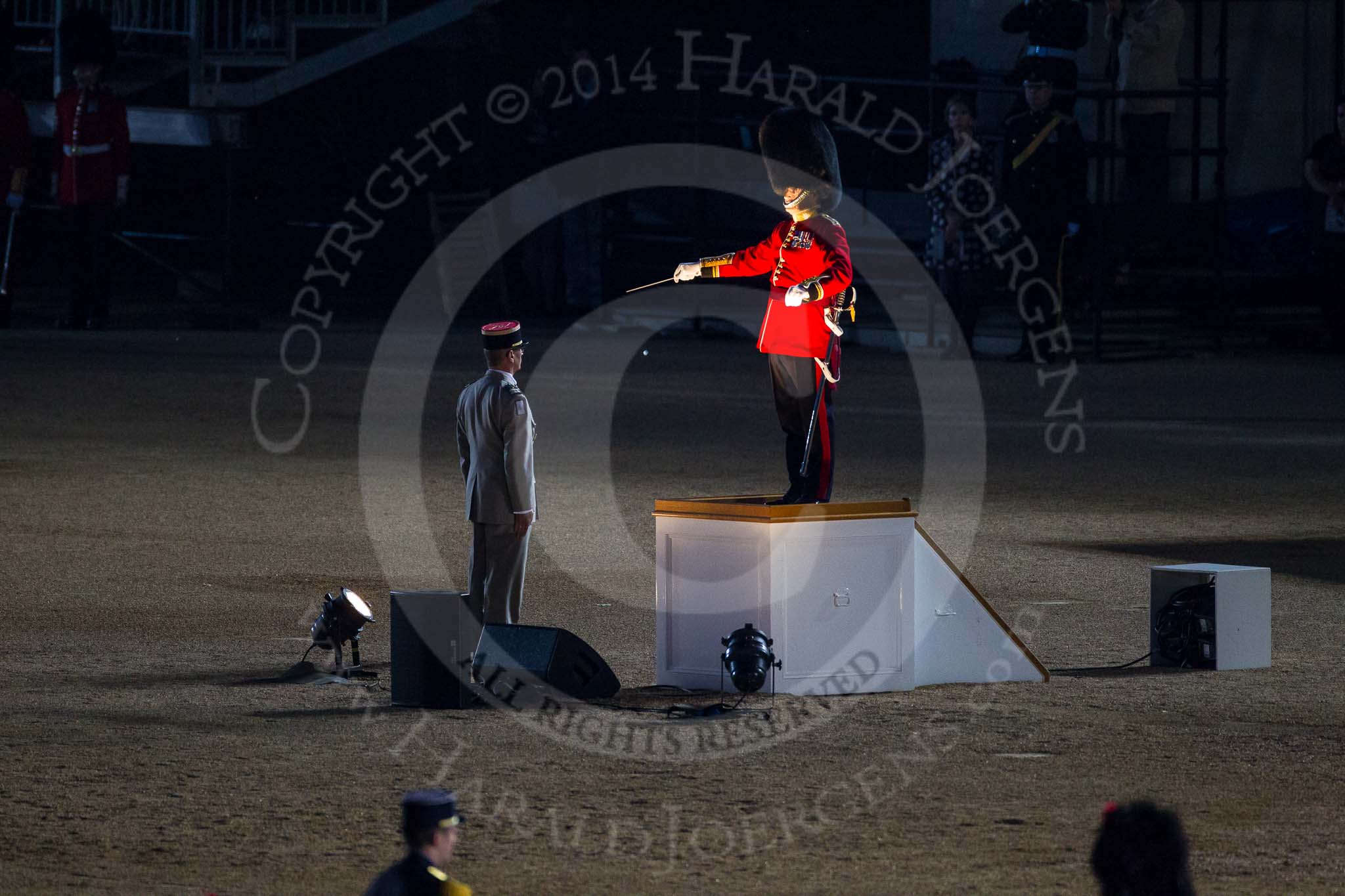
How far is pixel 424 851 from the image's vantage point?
4070 millimetres

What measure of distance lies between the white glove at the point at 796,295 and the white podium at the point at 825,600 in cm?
85

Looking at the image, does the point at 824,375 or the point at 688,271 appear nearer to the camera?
the point at 824,375

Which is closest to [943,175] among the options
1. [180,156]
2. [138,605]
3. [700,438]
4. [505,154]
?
[700,438]

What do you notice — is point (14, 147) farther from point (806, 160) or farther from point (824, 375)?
A: point (824, 375)

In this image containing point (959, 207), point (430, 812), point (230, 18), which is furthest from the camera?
point (230, 18)

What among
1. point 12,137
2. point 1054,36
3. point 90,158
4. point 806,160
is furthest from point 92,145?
point 806,160

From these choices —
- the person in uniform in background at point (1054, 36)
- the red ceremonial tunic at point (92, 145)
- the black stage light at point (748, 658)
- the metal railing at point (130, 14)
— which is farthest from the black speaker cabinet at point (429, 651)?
the metal railing at point (130, 14)

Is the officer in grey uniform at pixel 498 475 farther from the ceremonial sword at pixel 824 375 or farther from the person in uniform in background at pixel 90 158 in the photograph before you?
the person in uniform in background at pixel 90 158

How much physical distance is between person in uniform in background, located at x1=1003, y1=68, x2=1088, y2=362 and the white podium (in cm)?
1367

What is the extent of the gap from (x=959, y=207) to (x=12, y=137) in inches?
403

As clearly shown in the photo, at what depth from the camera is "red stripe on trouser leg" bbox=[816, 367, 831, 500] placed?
30.0ft

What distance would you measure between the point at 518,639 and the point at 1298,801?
3.12 meters

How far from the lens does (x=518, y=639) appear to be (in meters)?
8.75

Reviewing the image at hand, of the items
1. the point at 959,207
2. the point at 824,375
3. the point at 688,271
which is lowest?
the point at 824,375
